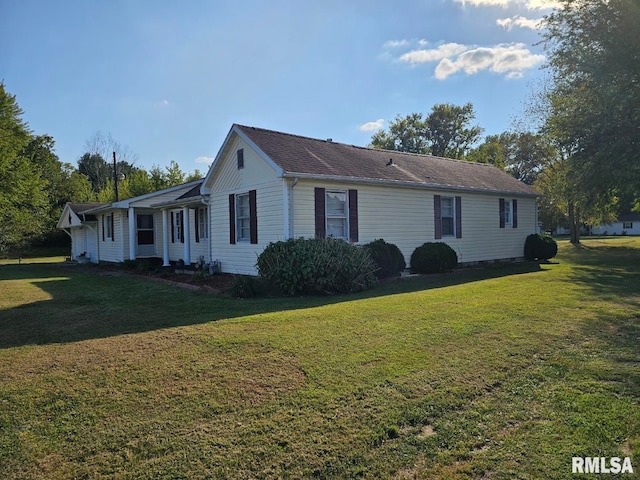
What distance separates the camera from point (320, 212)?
12.2 meters

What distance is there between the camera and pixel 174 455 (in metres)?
3.00

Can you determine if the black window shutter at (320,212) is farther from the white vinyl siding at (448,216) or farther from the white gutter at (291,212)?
the white vinyl siding at (448,216)

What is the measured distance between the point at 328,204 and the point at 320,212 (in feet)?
1.73

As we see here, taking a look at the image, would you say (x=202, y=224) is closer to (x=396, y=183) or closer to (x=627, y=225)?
(x=396, y=183)

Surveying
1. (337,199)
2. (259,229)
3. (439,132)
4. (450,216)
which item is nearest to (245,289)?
(259,229)

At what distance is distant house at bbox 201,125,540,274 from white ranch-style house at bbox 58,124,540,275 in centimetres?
3

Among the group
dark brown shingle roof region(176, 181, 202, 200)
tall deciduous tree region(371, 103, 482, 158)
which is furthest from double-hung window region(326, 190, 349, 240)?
tall deciduous tree region(371, 103, 482, 158)

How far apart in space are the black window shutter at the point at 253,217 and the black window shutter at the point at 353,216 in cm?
286

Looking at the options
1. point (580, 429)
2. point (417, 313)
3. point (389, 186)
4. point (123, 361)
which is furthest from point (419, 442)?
point (389, 186)

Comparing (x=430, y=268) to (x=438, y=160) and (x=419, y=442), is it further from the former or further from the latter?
(x=419, y=442)

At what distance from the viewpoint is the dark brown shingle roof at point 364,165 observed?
12495mm

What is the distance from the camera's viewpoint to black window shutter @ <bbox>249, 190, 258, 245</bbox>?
1295 centimetres

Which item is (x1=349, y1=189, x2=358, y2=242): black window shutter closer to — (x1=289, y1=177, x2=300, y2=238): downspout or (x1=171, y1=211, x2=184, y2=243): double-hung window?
(x1=289, y1=177, x2=300, y2=238): downspout

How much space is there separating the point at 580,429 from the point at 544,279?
950 cm
